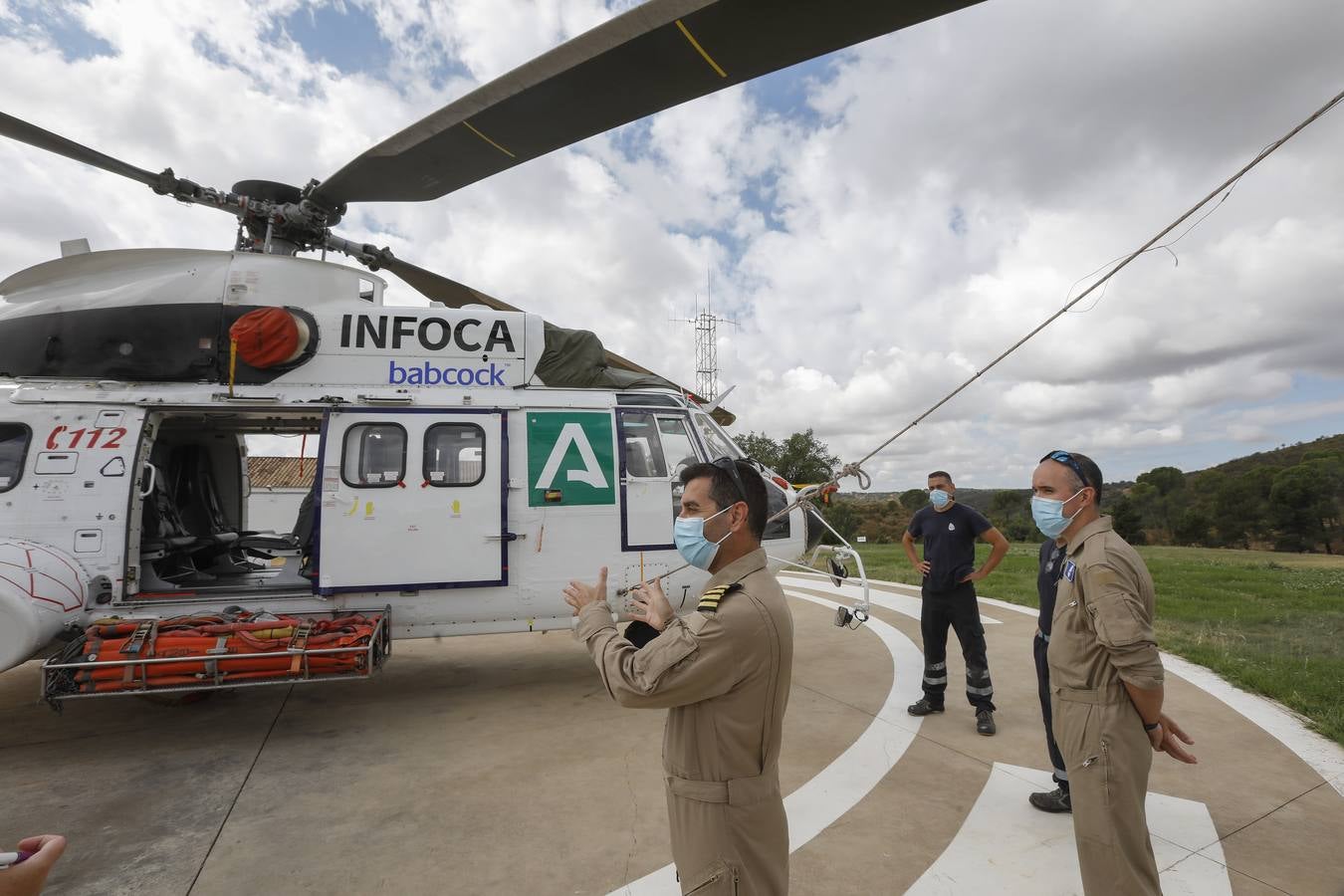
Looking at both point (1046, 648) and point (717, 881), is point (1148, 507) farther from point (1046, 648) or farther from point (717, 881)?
Result: point (717, 881)

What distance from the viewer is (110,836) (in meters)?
3.60

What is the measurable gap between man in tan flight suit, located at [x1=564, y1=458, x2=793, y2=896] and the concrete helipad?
146 centimetres

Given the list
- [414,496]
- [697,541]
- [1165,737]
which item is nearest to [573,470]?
[414,496]

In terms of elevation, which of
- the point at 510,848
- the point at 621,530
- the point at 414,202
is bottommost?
the point at 510,848

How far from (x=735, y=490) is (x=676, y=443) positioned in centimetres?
409

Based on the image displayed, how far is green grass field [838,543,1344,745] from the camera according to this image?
5.52 m

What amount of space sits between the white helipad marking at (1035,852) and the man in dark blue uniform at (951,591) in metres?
1.15

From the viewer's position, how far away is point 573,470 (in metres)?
5.88

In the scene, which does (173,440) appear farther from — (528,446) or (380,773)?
(380,773)

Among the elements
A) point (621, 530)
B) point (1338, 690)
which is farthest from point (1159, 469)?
point (621, 530)

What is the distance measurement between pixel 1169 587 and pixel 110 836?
1296 centimetres

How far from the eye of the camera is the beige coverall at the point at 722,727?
71.2 inches

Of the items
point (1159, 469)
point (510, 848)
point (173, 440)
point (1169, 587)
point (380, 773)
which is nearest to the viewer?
point (510, 848)

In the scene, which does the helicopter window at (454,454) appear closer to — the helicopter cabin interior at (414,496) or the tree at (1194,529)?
the helicopter cabin interior at (414,496)
